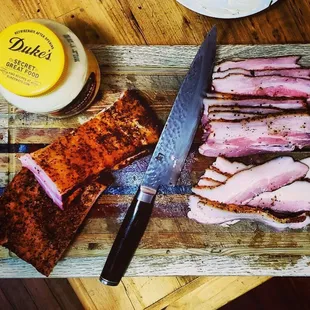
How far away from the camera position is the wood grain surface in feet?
3.89

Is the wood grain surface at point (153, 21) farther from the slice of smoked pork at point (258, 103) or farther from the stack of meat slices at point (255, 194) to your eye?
the stack of meat slices at point (255, 194)

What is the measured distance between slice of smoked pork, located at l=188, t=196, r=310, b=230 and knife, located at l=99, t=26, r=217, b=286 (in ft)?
0.28

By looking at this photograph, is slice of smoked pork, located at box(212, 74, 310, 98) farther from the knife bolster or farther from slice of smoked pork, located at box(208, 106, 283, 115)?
the knife bolster

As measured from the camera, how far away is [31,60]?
0.95 m

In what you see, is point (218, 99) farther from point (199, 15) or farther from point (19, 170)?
point (19, 170)

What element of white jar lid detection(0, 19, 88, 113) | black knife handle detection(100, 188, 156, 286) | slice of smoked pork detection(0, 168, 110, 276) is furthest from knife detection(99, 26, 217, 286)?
white jar lid detection(0, 19, 88, 113)

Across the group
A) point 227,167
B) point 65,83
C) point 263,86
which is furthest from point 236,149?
point 65,83

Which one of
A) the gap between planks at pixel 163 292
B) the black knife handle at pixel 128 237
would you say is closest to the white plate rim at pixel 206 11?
the black knife handle at pixel 128 237

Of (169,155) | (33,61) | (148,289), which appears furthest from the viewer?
(148,289)

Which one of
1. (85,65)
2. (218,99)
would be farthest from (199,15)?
(85,65)

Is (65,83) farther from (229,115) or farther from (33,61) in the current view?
(229,115)

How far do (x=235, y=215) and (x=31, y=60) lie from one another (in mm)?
525

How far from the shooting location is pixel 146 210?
114 centimetres

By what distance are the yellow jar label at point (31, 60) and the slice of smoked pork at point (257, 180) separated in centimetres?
42
